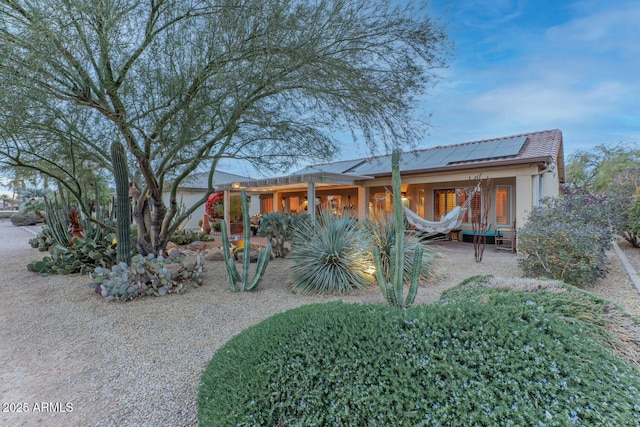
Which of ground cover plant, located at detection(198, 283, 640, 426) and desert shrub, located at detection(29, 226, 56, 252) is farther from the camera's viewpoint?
desert shrub, located at detection(29, 226, 56, 252)

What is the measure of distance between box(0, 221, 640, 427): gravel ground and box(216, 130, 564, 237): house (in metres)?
3.45

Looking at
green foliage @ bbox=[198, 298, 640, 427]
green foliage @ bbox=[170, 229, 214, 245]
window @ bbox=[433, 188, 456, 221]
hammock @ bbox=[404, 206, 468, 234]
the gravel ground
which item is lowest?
the gravel ground

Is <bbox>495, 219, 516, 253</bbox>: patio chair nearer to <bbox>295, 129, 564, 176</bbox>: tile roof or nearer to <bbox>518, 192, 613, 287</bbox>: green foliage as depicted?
<bbox>295, 129, 564, 176</bbox>: tile roof

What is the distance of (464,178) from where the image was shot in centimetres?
971

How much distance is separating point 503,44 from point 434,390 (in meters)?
8.19

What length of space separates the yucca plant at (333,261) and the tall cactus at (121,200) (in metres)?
2.91

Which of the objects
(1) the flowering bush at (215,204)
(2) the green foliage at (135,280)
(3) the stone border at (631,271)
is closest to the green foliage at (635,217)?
(3) the stone border at (631,271)

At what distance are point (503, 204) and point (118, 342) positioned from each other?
1202 centimetres

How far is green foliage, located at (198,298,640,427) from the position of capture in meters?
1.45

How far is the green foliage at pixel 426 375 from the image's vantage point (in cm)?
145

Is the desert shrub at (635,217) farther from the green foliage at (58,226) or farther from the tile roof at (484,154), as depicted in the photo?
the green foliage at (58,226)

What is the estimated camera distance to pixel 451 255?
334 inches

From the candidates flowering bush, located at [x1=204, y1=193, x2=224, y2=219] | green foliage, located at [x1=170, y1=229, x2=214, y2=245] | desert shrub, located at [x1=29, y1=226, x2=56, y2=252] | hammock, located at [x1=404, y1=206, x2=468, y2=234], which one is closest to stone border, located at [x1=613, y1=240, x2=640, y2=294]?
hammock, located at [x1=404, y1=206, x2=468, y2=234]

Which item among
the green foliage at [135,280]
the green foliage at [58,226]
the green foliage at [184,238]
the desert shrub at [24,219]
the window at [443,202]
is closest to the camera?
the green foliage at [135,280]
